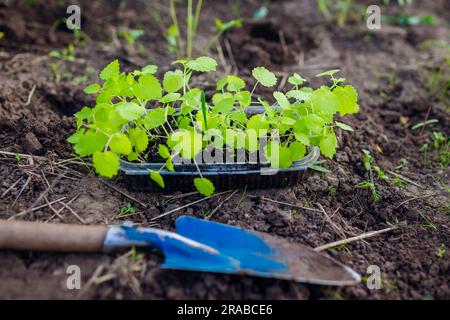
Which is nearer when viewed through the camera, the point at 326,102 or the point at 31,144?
the point at 326,102

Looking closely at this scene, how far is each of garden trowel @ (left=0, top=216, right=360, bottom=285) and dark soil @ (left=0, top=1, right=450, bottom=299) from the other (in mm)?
50

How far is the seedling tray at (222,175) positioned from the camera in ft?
→ 6.03

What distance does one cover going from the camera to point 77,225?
1.67 metres

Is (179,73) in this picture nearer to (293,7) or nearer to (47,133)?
(47,133)

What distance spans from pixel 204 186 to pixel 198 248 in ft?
0.91

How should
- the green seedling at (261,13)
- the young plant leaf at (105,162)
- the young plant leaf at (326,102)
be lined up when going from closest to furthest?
1. the young plant leaf at (105,162)
2. the young plant leaf at (326,102)
3. the green seedling at (261,13)

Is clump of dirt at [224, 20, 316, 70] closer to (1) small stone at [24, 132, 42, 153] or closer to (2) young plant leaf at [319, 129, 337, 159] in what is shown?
(2) young plant leaf at [319, 129, 337, 159]

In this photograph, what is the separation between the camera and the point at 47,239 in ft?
5.24

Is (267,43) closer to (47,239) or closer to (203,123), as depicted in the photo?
(203,123)

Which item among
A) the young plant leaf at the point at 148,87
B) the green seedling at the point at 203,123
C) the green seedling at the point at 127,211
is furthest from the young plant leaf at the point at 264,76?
the green seedling at the point at 127,211

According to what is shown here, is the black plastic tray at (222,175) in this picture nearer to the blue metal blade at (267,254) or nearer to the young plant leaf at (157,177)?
the young plant leaf at (157,177)

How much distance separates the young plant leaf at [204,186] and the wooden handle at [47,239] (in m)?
0.39

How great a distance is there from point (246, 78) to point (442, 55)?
1378 mm

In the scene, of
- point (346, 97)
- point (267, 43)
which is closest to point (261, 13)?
point (267, 43)
